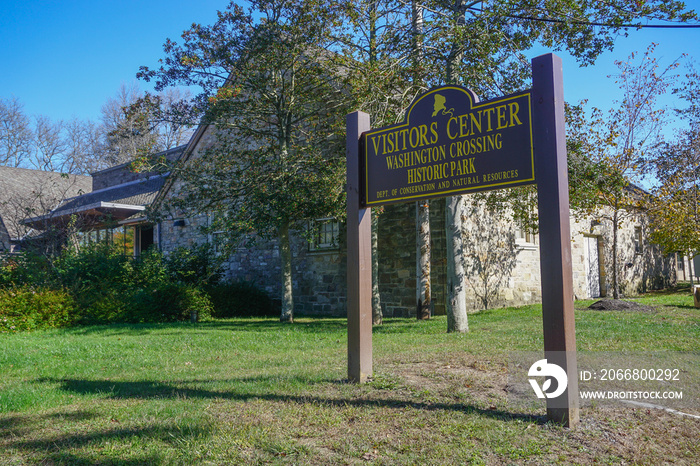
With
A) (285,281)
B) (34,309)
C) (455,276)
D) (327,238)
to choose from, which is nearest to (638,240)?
(327,238)

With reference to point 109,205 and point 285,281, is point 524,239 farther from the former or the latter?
point 109,205

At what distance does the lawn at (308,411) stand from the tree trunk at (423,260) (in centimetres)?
412

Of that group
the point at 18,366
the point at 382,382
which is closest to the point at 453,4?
the point at 382,382

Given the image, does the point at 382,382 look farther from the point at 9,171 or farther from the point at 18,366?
the point at 9,171

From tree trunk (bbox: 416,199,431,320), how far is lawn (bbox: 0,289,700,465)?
162 inches

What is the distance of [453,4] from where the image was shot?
1007 cm

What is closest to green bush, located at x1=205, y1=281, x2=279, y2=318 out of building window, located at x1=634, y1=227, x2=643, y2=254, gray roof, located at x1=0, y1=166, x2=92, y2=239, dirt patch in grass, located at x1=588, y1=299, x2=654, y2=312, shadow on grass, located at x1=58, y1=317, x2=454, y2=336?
shadow on grass, located at x1=58, y1=317, x2=454, y2=336

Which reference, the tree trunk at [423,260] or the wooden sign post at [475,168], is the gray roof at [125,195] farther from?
the wooden sign post at [475,168]

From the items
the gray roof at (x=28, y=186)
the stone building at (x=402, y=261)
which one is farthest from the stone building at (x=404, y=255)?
the gray roof at (x=28, y=186)

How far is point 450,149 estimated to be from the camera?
4.68 m

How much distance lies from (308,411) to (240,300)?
11166 mm

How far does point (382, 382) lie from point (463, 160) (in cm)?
228

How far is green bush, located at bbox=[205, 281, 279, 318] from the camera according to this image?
14.6 m

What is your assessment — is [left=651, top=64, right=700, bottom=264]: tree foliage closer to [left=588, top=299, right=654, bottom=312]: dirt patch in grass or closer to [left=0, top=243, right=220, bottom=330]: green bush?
[left=588, top=299, right=654, bottom=312]: dirt patch in grass
